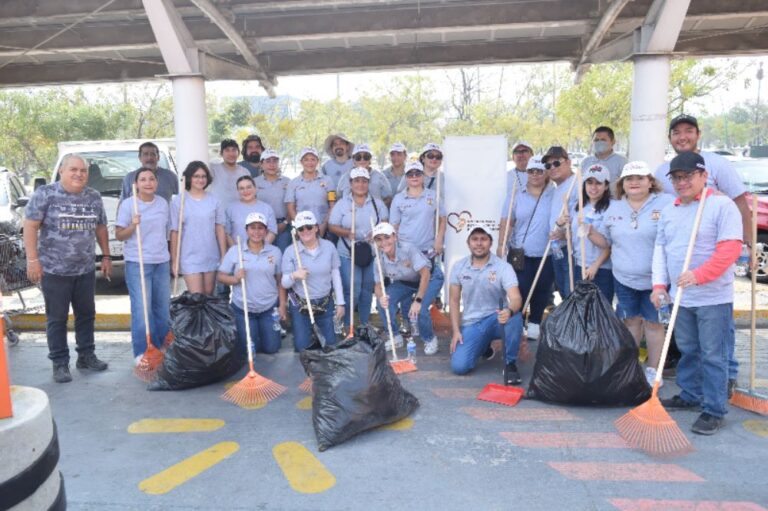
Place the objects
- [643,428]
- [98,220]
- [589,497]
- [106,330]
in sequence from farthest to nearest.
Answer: [106,330] → [98,220] → [643,428] → [589,497]

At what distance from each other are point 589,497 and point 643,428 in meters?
0.72

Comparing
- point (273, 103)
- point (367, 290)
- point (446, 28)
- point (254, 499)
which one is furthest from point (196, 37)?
point (273, 103)

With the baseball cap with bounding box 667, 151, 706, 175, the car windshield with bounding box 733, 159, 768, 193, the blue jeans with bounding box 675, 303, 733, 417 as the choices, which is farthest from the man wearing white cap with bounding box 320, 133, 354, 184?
the car windshield with bounding box 733, 159, 768, 193

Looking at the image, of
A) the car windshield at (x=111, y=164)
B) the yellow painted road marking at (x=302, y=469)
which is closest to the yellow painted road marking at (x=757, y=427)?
the yellow painted road marking at (x=302, y=469)

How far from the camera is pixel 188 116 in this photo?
23.0 feet

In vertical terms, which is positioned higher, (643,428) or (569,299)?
(569,299)

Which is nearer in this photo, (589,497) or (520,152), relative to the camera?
(589,497)

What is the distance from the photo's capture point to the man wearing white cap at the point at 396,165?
6.63m

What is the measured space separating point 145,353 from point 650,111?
18.4 ft

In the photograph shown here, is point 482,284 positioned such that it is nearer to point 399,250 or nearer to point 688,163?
point 399,250

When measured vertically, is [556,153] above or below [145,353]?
above

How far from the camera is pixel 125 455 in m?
3.64

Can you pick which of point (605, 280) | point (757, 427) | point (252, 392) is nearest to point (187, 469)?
point (252, 392)

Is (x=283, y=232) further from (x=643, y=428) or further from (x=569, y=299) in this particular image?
(x=643, y=428)
